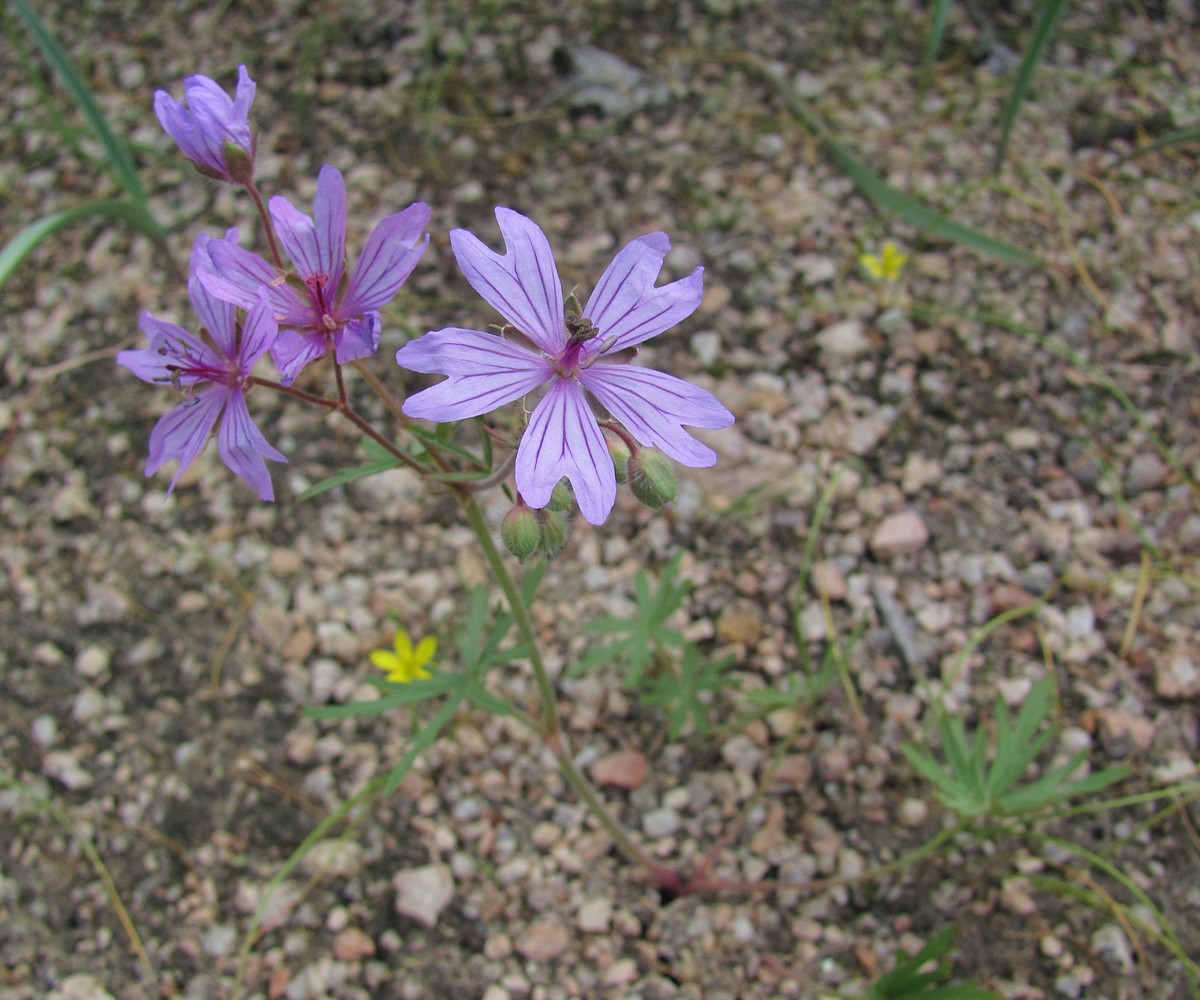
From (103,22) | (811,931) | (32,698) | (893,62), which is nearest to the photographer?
(811,931)

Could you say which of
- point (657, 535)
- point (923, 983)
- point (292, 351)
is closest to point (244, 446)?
point (292, 351)

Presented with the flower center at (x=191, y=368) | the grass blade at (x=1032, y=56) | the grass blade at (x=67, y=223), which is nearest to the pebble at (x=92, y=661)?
the grass blade at (x=67, y=223)

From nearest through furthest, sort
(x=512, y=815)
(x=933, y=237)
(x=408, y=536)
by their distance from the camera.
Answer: (x=512, y=815)
(x=408, y=536)
(x=933, y=237)

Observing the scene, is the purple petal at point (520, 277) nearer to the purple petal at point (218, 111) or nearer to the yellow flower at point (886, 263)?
the purple petal at point (218, 111)

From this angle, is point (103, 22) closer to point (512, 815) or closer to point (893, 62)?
point (893, 62)

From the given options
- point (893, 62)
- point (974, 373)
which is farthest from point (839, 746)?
point (893, 62)

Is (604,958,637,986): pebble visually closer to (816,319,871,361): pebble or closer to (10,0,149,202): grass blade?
(816,319,871,361): pebble

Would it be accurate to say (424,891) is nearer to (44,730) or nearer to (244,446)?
(44,730)
